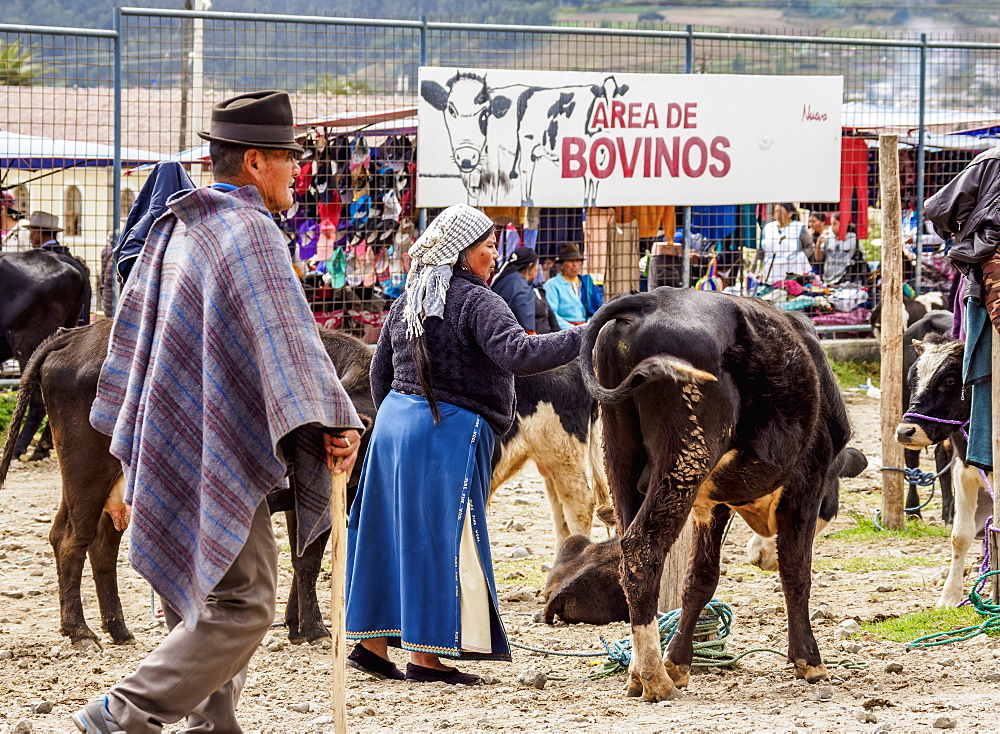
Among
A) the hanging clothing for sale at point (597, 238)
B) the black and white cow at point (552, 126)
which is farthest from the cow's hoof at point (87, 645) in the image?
the hanging clothing for sale at point (597, 238)

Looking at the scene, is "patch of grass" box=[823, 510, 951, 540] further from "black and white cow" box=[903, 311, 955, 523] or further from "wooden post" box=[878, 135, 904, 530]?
"wooden post" box=[878, 135, 904, 530]

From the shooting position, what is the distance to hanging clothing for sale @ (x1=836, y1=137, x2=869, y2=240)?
13.2 meters

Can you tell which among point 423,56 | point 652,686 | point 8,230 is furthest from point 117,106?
point 652,686

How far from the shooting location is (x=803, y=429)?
488 centimetres

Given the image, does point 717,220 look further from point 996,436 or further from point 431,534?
point 431,534

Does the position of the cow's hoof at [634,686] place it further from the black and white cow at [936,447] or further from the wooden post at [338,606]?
the black and white cow at [936,447]

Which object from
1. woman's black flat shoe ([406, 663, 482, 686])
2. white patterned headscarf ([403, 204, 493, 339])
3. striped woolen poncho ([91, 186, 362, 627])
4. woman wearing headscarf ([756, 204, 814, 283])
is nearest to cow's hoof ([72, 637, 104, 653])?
woman's black flat shoe ([406, 663, 482, 686])

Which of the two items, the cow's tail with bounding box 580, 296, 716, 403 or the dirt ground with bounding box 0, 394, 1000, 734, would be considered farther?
the dirt ground with bounding box 0, 394, 1000, 734

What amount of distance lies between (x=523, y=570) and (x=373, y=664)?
217cm

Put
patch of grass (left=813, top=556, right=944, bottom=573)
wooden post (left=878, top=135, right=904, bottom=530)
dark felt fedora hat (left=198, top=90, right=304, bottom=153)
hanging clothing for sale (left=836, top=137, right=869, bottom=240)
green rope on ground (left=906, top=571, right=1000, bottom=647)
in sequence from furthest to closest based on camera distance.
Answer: hanging clothing for sale (left=836, top=137, right=869, bottom=240) < wooden post (left=878, top=135, right=904, bottom=530) < patch of grass (left=813, top=556, right=944, bottom=573) < green rope on ground (left=906, top=571, right=1000, bottom=647) < dark felt fedora hat (left=198, top=90, right=304, bottom=153)

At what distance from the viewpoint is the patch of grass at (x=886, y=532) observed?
802cm

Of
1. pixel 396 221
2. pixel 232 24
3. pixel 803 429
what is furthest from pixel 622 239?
pixel 803 429

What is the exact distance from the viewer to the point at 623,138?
11562mm

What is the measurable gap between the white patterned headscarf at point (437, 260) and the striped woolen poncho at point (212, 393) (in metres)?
1.42
